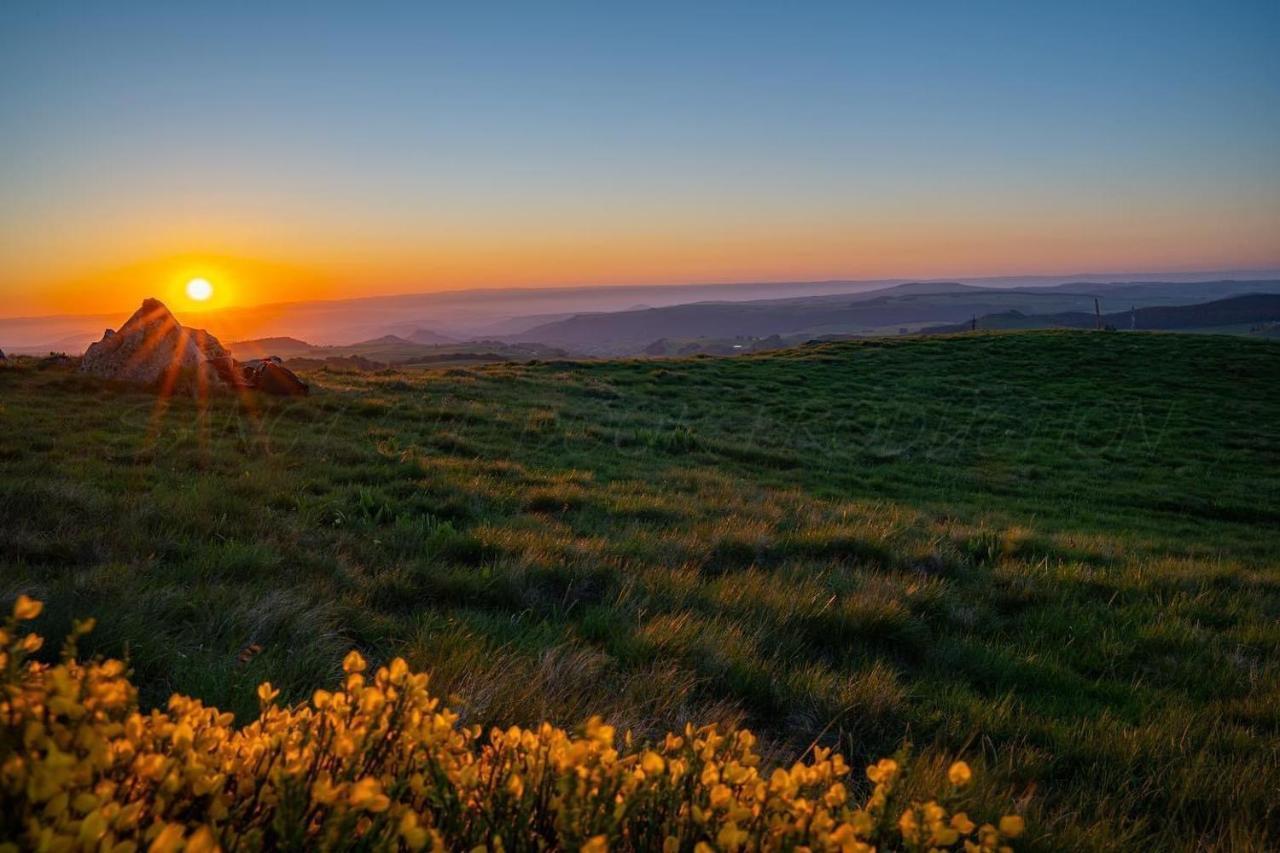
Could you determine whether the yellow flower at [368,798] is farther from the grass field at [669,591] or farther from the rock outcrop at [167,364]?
the rock outcrop at [167,364]

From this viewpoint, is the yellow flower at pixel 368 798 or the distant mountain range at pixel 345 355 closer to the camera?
the yellow flower at pixel 368 798

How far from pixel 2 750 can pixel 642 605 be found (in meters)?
3.85

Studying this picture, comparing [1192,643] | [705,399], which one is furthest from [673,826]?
[705,399]

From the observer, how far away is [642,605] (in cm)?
490

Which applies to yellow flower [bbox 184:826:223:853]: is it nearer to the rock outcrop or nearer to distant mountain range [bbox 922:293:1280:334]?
the rock outcrop

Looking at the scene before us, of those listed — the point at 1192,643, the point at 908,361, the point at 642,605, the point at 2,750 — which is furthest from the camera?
the point at 908,361

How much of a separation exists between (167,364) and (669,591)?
14.5m

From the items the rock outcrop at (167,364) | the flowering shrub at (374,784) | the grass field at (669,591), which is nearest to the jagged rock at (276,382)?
the rock outcrop at (167,364)

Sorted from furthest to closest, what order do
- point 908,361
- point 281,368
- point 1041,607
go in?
point 908,361, point 281,368, point 1041,607

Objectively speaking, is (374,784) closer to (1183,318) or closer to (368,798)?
(368,798)

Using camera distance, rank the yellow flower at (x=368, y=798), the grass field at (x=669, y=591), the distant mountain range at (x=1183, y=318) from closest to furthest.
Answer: the yellow flower at (x=368, y=798)
the grass field at (x=669, y=591)
the distant mountain range at (x=1183, y=318)

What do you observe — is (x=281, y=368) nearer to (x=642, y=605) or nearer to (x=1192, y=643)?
(x=642, y=605)

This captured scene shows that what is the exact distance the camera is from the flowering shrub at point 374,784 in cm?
133

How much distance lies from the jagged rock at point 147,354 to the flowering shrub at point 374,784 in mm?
15245
